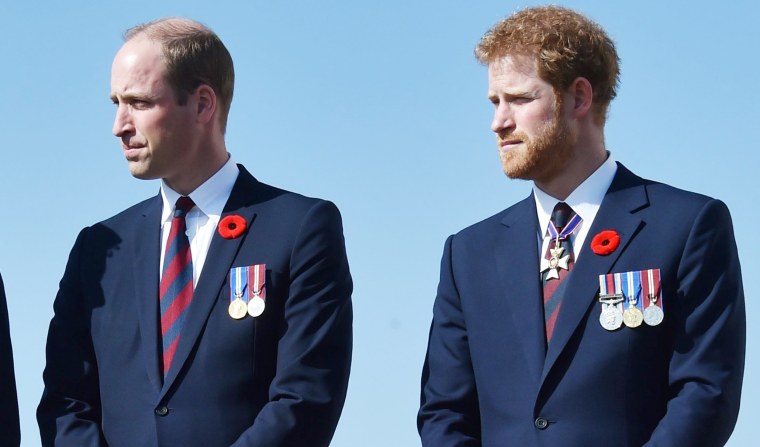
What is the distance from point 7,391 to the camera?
7172 mm

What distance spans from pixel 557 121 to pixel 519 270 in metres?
0.75

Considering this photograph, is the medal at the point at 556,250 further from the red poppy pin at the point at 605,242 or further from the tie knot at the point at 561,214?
the red poppy pin at the point at 605,242

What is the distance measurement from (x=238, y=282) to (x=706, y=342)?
2301 mm

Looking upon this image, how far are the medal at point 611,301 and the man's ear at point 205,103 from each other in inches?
87.6

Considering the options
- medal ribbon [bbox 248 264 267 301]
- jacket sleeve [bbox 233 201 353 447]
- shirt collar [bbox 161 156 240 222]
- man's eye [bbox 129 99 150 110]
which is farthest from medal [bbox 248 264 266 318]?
man's eye [bbox 129 99 150 110]

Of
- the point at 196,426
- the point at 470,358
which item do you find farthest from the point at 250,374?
the point at 470,358

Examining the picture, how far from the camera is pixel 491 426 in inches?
263

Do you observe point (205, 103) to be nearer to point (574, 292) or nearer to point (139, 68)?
point (139, 68)

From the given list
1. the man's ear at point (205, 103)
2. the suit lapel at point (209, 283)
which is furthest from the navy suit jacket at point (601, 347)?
the man's ear at point (205, 103)

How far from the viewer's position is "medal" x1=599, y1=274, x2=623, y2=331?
646 cm

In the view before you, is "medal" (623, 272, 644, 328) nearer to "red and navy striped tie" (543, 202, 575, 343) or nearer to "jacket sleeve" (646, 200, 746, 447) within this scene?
"jacket sleeve" (646, 200, 746, 447)

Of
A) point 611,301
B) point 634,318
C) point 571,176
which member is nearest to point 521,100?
point 571,176

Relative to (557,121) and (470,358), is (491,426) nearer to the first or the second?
(470,358)

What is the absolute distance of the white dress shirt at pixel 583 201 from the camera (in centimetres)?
679
